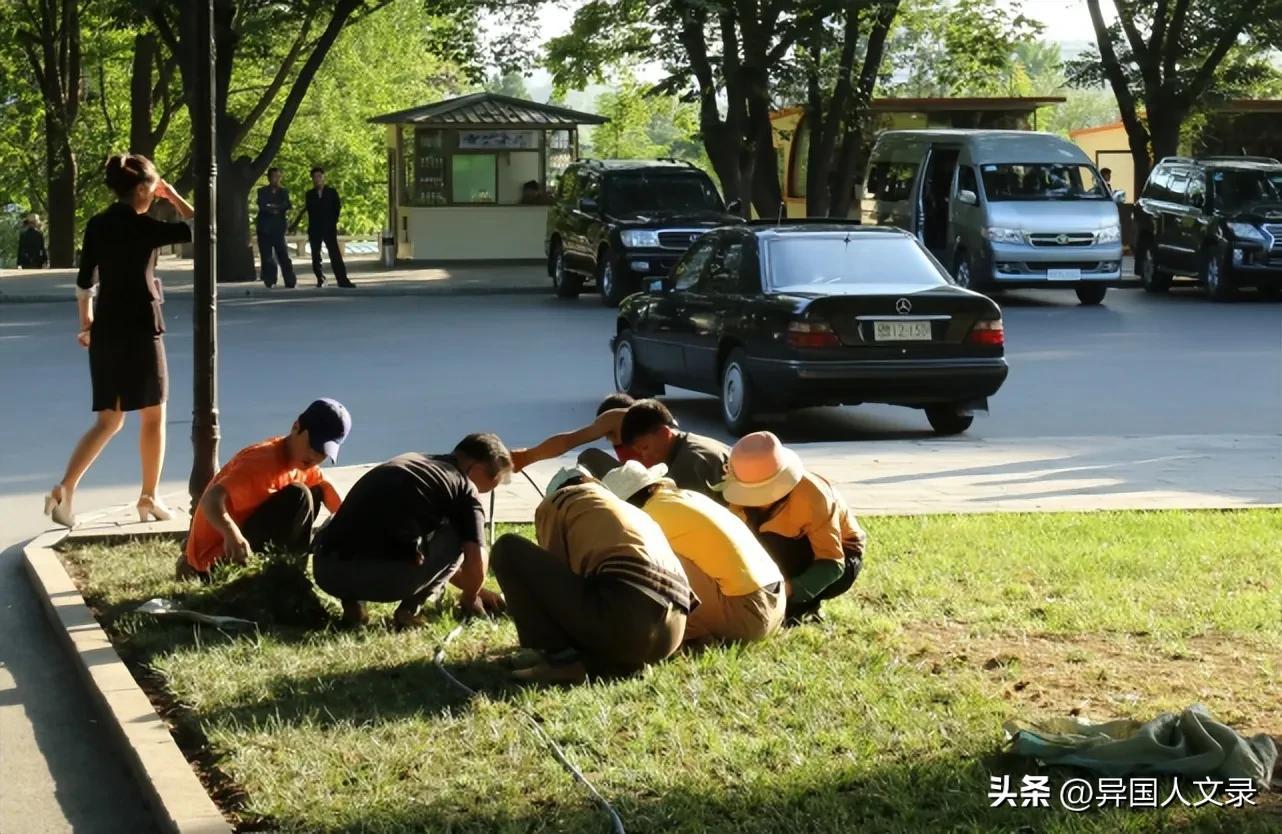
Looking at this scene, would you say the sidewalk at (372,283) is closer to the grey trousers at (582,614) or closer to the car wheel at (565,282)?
the car wheel at (565,282)

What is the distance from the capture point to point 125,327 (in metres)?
10.1

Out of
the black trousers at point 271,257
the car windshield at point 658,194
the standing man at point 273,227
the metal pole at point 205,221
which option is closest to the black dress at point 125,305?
the metal pole at point 205,221

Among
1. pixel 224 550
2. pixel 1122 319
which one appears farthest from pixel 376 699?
pixel 1122 319

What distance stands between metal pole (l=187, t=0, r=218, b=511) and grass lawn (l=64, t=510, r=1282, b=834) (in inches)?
30.4

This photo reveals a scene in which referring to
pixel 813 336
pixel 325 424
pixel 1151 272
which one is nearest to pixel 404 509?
pixel 325 424

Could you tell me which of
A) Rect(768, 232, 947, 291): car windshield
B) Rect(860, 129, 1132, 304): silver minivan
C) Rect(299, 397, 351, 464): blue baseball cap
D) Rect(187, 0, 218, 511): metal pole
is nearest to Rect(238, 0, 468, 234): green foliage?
Rect(860, 129, 1132, 304): silver minivan

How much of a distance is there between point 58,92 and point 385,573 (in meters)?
40.1

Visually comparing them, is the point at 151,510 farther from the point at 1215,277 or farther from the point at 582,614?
the point at 1215,277

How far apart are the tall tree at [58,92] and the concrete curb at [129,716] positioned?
121 feet

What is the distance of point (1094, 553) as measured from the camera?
9.40 metres

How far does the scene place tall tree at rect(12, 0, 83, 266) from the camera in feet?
146

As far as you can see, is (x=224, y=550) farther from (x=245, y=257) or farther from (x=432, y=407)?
(x=245, y=257)

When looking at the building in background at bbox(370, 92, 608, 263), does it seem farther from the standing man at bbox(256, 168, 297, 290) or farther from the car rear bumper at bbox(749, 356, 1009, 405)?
the car rear bumper at bbox(749, 356, 1009, 405)

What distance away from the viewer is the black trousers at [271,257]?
32.0 meters
